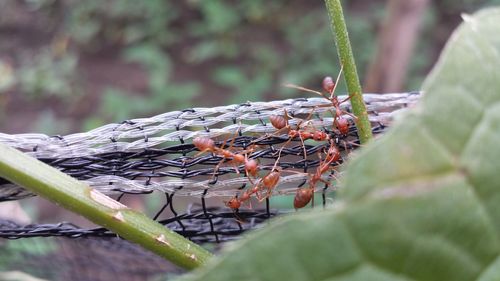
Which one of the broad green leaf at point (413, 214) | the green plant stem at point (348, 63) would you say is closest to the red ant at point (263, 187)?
the green plant stem at point (348, 63)

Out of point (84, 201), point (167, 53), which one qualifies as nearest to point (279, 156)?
point (84, 201)

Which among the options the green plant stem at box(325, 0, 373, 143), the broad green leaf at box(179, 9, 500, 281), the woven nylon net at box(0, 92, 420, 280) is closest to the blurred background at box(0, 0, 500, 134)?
the woven nylon net at box(0, 92, 420, 280)

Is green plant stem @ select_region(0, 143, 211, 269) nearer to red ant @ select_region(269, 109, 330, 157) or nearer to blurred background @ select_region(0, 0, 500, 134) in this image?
red ant @ select_region(269, 109, 330, 157)

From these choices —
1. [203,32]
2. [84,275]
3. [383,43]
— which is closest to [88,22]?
[203,32]

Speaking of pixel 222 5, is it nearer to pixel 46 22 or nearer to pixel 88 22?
pixel 88 22

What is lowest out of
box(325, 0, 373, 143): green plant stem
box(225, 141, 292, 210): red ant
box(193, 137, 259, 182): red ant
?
box(225, 141, 292, 210): red ant

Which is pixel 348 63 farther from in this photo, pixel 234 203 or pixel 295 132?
pixel 234 203

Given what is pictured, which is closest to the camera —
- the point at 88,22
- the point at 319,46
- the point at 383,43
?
the point at 383,43
